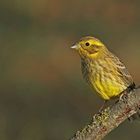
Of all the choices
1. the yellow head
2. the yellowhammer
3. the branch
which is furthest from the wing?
the branch

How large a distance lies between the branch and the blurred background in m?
5.06

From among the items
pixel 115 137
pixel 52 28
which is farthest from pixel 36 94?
pixel 52 28

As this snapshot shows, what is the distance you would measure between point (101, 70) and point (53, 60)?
32.8 feet

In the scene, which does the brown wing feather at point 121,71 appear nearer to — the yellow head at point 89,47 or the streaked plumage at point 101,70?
the streaked plumage at point 101,70

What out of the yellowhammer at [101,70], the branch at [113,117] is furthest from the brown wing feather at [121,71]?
the branch at [113,117]

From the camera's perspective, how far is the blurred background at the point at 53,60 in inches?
465

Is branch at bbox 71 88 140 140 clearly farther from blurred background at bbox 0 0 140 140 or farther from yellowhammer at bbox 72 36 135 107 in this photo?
blurred background at bbox 0 0 140 140

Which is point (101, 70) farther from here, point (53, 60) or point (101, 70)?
point (53, 60)

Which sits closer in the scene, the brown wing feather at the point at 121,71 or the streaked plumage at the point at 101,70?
the streaked plumage at the point at 101,70

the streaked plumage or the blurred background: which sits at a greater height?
the blurred background

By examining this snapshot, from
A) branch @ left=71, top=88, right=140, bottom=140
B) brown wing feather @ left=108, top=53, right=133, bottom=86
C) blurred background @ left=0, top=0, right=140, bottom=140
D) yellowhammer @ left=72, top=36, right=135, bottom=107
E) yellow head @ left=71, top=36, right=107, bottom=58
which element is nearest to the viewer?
branch @ left=71, top=88, right=140, bottom=140

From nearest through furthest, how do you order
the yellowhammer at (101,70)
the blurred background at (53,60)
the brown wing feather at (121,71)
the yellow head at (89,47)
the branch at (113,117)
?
the branch at (113,117), the yellowhammer at (101,70), the yellow head at (89,47), the brown wing feather at (121,71), the blurred background at (53,60)

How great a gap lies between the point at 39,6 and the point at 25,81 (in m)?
6.26

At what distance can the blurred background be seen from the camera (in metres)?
11.8
